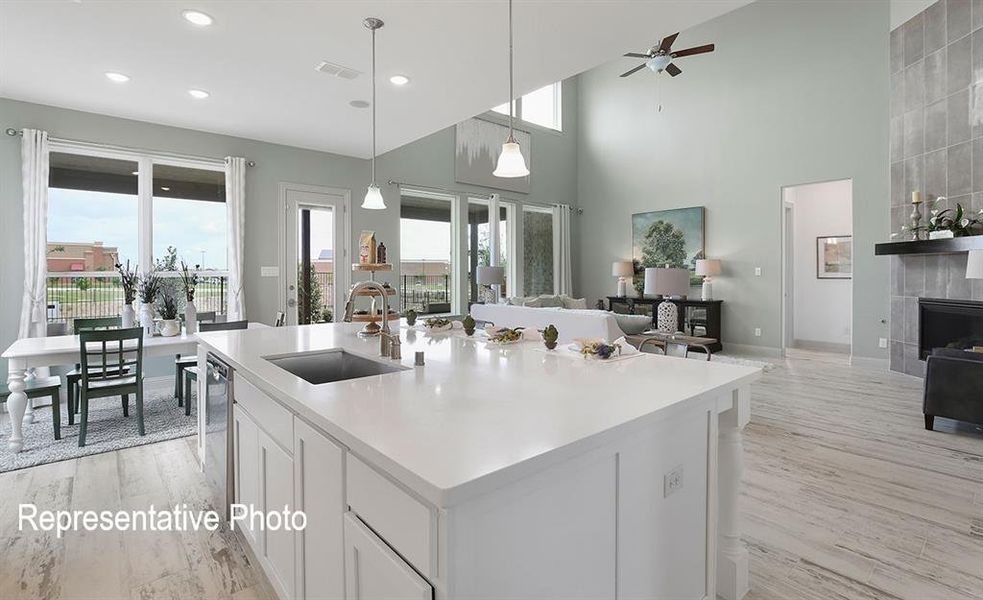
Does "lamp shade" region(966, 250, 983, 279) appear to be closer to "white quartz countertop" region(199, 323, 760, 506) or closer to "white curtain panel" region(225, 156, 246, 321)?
"white quartz countertop" region(199, 323, 760, 506)

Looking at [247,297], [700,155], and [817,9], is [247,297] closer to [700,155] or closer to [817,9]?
[700,155]

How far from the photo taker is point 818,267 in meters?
7.84

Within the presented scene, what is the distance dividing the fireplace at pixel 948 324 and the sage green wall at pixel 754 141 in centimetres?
80

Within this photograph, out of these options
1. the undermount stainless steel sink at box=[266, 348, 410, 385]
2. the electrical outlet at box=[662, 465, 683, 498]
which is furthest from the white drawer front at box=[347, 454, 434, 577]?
the undermount stainless steel sink at box=[266, 348, 410, 385]

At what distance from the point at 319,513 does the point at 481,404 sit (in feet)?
1.79

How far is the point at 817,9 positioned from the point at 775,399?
18.1ft

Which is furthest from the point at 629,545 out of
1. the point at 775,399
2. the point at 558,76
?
the point at 775,399

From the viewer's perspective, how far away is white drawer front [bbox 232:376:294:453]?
4.99ft

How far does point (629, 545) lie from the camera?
127 cm

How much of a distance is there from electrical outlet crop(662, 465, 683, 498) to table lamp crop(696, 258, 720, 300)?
6688mm

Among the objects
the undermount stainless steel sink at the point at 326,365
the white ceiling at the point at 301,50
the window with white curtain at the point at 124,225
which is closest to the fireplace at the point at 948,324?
the white ceiling at the point at 301,50

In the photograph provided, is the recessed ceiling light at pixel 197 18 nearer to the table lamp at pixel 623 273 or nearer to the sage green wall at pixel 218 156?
the sage green wall at pixel 218 156

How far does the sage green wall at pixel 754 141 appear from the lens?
615cm

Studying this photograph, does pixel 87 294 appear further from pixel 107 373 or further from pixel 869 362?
pixel 869 362
